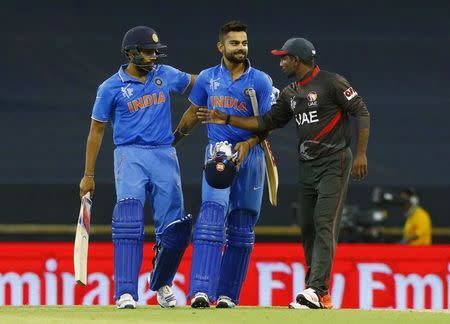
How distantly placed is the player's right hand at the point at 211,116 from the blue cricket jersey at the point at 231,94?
81 mm

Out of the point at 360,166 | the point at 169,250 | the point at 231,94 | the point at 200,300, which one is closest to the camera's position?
the point at 360,166

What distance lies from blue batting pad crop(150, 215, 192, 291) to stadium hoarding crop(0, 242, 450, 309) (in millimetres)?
3421

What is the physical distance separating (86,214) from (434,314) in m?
1.98

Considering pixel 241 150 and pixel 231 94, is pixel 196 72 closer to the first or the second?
pixel 231 94

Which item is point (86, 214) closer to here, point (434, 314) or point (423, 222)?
point (434, 314)

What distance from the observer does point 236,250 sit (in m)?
7.30

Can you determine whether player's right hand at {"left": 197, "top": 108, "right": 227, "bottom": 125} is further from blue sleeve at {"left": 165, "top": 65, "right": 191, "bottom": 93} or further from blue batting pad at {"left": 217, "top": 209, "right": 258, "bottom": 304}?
blue batting pad at {"left": 217, "top": 209, "right": 258, "bottom": 304}

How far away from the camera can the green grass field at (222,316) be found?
20.6ft

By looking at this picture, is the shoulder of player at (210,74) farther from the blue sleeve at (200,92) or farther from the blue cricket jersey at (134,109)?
the blue cricket jersey at (134,109)

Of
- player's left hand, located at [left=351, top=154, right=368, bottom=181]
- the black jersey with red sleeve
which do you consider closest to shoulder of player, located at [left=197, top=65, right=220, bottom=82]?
the black jersey with red sleeve

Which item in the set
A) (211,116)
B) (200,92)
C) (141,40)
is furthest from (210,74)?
(141,40)

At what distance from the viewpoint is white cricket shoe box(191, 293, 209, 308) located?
6.90 metres

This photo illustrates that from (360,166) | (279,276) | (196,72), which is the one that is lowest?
(279,276)

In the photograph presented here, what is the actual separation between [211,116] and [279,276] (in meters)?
4.18
